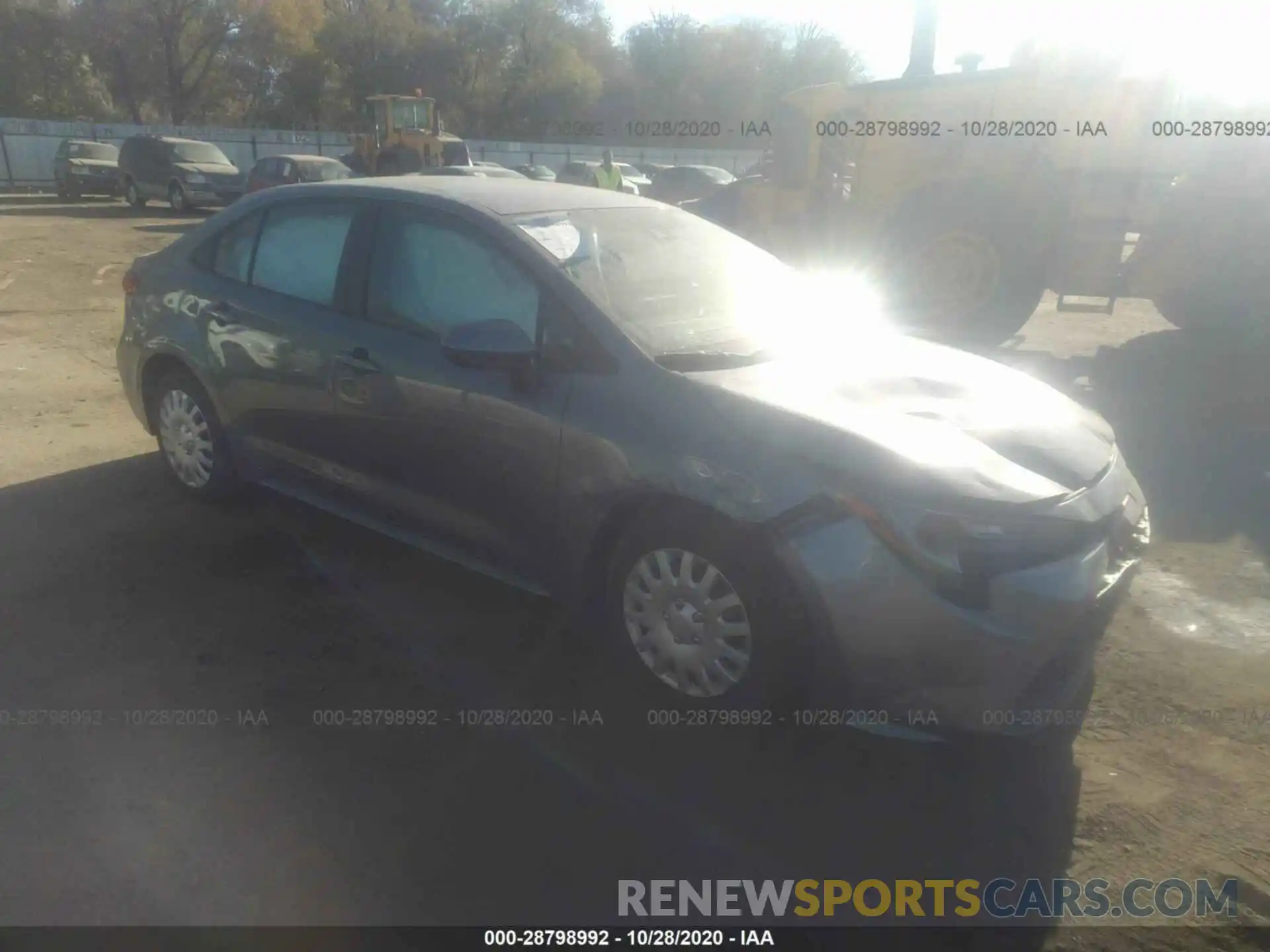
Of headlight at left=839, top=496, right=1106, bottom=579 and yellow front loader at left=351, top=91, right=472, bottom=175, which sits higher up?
yellow front loader at left=351, top=91, right=472, bottom=175

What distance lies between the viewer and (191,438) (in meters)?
4.70

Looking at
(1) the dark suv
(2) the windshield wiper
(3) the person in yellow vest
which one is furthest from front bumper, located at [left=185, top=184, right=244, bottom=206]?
(2) the windshield wiper

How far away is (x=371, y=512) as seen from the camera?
3.92 m

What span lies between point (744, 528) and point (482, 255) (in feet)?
4.84

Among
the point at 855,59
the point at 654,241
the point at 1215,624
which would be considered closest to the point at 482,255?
the point at 654,241

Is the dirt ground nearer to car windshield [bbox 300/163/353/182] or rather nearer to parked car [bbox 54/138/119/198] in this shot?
car windshield [bbox 300/163/353/182]

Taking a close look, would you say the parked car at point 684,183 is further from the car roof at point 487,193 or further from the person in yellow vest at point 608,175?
the car roof at point 487,193

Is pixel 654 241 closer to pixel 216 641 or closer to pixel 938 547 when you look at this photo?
pixel 938 547

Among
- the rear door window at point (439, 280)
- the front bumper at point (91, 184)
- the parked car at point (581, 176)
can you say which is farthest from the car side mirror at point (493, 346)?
the front bumper at point (91, 184)

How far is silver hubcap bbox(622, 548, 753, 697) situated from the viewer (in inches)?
116

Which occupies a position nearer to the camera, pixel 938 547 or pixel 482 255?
pixel 938 547

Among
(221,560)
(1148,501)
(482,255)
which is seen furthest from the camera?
(1148,501)

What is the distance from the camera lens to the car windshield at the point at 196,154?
2330cm

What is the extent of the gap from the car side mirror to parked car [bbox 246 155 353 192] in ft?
60.3
